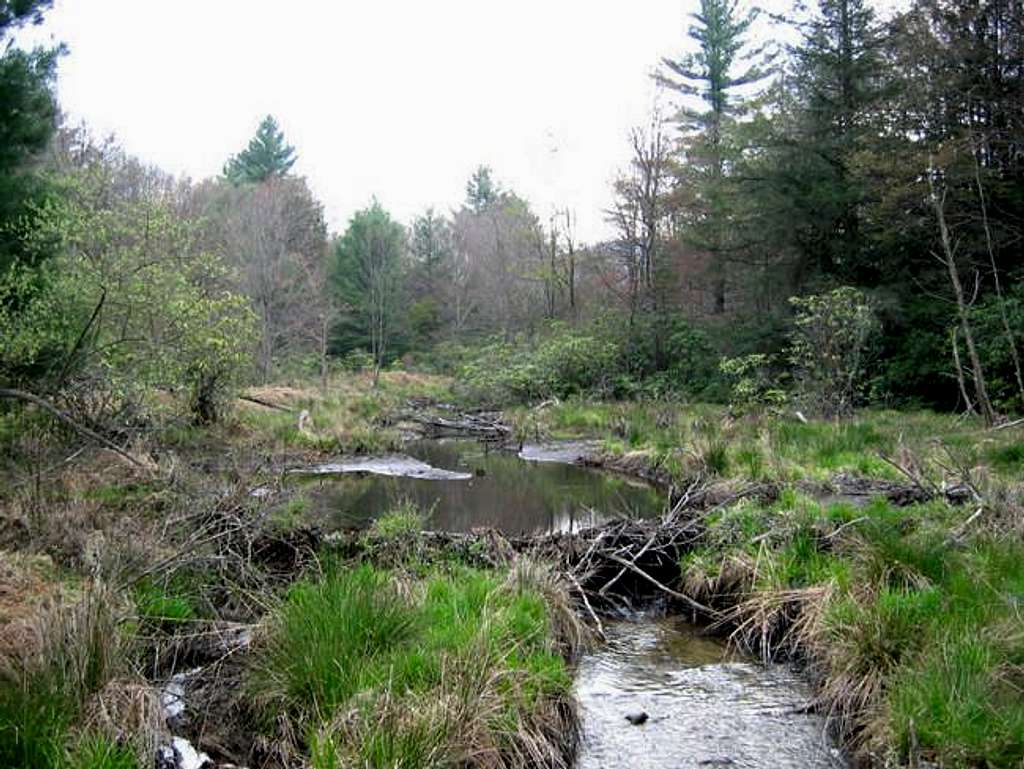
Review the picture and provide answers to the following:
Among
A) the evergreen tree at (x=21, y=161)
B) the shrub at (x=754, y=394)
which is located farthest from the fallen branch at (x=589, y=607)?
the shrub at (x=754, y=394)

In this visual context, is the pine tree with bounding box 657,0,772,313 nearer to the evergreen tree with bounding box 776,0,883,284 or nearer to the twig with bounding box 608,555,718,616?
the evergreen tree with bounding box 776,0,883,284

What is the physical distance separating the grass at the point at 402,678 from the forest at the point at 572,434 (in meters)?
0.02

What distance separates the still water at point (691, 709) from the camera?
473 cm

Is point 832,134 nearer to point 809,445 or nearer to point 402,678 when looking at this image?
point 809,445

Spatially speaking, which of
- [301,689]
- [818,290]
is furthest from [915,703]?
[818,290]

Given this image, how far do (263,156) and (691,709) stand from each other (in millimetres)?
47674

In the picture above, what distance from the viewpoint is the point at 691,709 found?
5.38 meters

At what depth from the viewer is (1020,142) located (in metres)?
17.6

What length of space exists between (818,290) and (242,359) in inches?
627

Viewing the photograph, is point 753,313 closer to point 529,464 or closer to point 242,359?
point 529,464

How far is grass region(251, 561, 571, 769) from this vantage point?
3.73m

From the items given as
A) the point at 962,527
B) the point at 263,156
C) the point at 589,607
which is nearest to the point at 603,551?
the point at 589,607

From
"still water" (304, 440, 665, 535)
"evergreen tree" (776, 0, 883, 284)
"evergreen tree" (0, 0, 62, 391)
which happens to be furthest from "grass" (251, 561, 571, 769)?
"evergreen tree" (776, 0, 883, 284)

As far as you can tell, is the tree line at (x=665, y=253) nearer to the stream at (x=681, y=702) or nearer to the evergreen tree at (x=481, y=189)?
the stream at (x=681, y=702)
